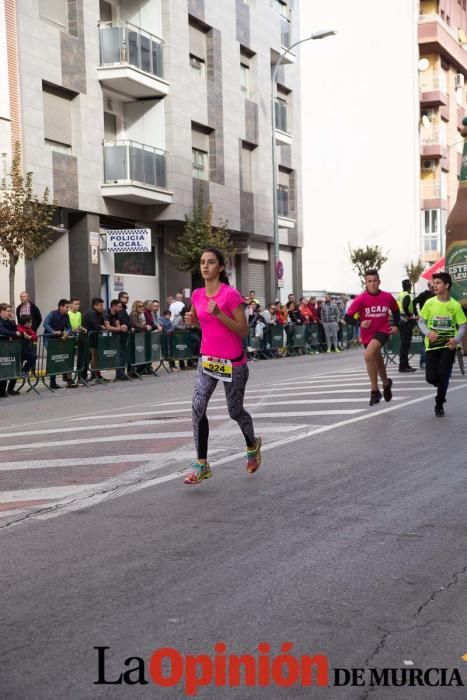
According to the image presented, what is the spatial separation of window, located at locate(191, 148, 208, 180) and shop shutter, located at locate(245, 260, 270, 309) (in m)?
6.16

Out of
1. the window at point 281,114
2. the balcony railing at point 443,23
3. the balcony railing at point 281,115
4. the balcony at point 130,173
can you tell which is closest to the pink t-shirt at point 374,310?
the balcony at point 130,173

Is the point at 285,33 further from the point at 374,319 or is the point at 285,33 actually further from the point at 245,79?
the point at 374,319

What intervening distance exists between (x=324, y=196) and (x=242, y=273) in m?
18.9

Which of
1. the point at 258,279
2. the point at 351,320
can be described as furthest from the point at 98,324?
the point at 258,279

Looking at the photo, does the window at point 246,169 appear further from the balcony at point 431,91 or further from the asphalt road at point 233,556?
the asphalt road at point 233,556

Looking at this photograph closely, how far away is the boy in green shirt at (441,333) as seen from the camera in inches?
452

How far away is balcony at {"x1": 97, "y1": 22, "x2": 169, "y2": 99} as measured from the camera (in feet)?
90.2

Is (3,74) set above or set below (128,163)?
above

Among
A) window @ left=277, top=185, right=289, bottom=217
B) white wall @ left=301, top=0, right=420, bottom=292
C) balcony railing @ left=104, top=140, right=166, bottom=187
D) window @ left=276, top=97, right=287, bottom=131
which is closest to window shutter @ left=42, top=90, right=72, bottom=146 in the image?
balcony railing @ left=104, top=140, right=166, bottom=187

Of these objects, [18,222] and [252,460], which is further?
[18,222]

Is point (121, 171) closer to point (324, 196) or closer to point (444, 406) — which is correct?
point (444, 406)

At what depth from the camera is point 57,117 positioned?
25859 millimetres

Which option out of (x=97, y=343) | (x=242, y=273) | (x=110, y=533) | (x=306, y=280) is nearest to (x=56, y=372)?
(x=97, y=343)

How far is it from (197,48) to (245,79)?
4582 mm
